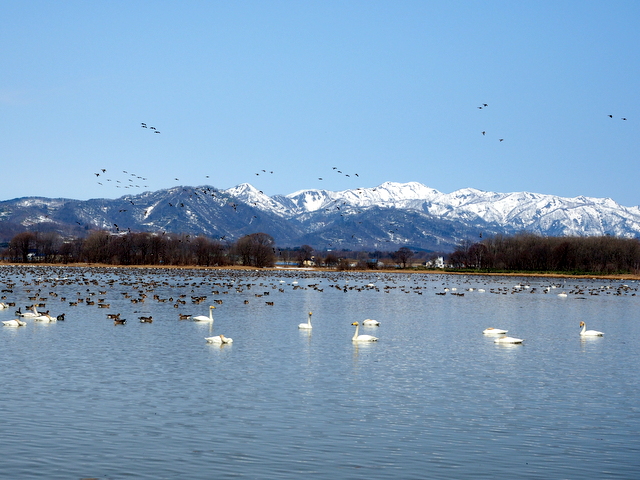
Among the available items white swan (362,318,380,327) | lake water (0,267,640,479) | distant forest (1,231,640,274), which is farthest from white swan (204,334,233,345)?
distant forest (1,231,640,274)

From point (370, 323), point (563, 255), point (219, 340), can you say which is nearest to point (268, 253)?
point (563, 255)

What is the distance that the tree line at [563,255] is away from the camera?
165 m

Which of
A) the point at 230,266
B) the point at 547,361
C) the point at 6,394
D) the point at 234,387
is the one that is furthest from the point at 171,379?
the point at 230,266

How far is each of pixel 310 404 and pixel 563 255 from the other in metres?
161

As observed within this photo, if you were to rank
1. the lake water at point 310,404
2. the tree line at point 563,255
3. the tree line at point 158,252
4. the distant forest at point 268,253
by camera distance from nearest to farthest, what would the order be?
the lake water at point 310,404, the tree line at point 563,255, the distant forest at point 268,253, the tree line at point 158,252

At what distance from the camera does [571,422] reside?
1905 cm

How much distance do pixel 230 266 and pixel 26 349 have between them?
148655 millimetres

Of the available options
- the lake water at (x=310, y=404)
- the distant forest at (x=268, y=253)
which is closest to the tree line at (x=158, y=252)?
the distant forest at (x=268, y=253)

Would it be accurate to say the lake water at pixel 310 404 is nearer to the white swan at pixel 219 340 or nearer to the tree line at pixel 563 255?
the white swan at pixel 219 340

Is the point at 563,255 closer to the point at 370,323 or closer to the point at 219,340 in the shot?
the point at 370,323

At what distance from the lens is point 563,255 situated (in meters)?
170

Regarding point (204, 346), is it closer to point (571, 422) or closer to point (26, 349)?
point (26, 349)

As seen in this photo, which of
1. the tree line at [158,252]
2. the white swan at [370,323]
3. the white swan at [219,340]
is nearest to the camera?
the white swan at [219,340]

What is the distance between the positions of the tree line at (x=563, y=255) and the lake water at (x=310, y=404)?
13223 cm
